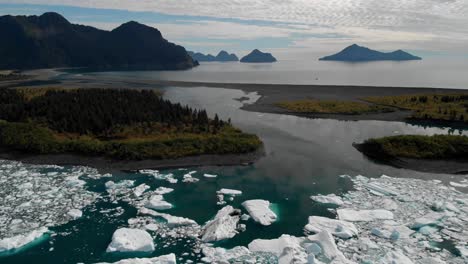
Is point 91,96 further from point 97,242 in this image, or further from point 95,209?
point 97,242

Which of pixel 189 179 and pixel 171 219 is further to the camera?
pixel 189 179

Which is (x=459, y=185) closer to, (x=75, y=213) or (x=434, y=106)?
(x=75, y=213)

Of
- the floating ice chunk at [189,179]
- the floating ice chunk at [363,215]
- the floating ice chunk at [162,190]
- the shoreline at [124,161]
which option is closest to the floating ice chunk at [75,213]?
the floating ice chunk at [162,190]

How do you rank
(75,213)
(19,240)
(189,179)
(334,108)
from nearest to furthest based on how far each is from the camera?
1. (19,240)
2. (75,213)
3. (189,179)
4. (334,108)

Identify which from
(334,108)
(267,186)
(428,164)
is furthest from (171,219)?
(334,108)

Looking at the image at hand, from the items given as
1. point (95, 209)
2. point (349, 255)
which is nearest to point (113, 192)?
point (95, 209)

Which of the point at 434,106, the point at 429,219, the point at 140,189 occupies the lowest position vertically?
the point at 140,189
